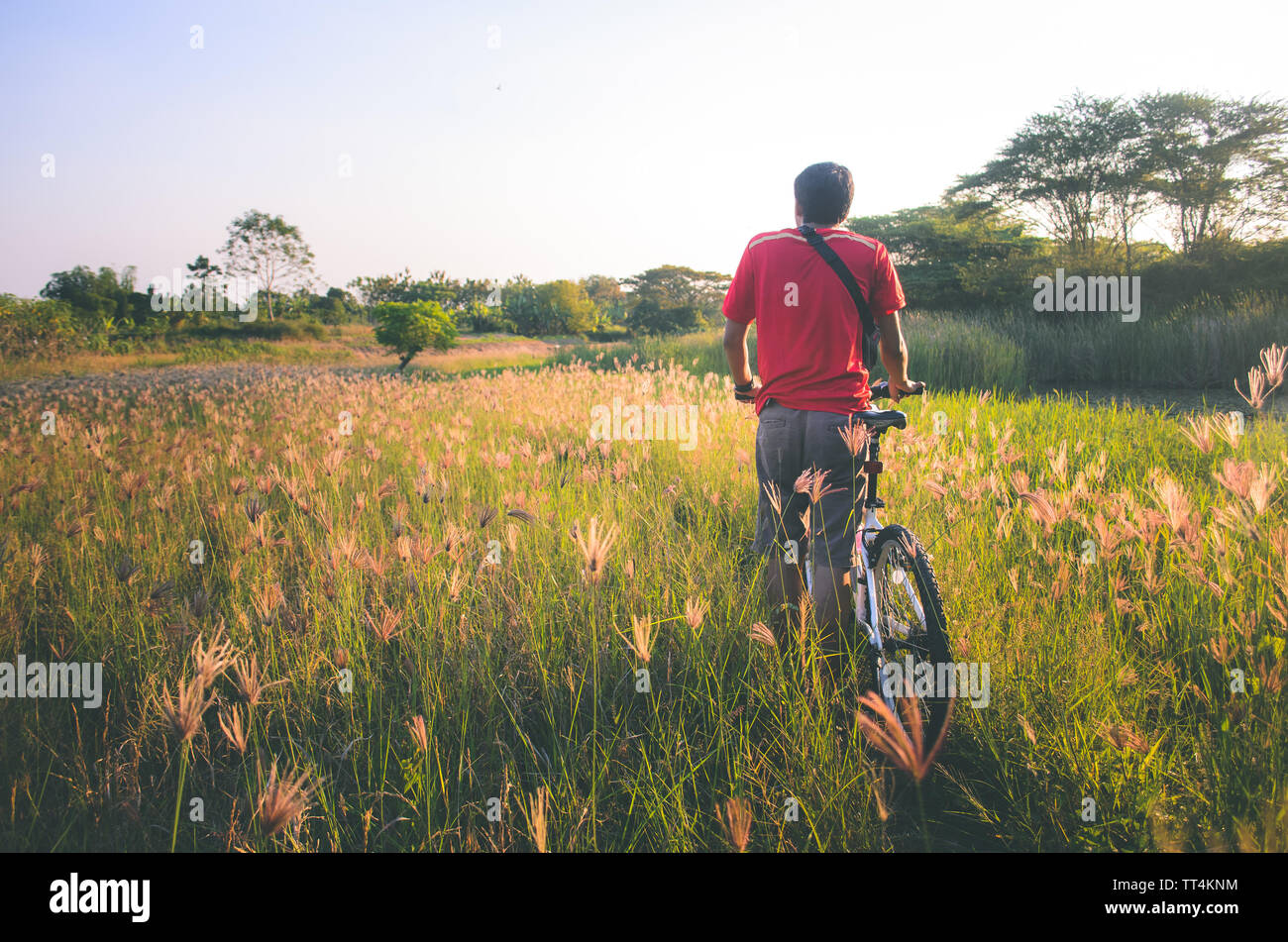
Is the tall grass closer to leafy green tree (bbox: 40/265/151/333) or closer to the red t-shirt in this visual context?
the red t-shirt

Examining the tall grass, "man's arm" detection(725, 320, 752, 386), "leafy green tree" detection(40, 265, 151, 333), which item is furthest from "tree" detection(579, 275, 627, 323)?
"man's arm" detection(725, 320, 752, 386)

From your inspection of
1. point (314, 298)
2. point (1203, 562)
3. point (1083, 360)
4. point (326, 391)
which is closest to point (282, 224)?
point (314, 298)

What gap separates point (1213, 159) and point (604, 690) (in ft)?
84.6

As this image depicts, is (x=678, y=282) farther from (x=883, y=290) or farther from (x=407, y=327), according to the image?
(x=883, y=290)

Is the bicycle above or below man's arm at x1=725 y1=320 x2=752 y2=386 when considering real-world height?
below

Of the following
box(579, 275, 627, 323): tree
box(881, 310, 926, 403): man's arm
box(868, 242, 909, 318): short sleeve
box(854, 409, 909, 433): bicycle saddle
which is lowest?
box(854, 409, 909, 433): bicycle saddle

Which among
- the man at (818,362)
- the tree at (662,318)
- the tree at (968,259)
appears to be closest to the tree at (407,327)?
the tree at (662,318)

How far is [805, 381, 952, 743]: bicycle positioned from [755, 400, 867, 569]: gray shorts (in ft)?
0.28

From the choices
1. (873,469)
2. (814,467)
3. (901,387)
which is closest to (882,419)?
→ (873,469)

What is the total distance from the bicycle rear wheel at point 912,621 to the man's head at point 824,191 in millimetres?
1410

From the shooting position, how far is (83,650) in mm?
2295

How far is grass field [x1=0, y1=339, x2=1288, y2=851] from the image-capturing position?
153cm

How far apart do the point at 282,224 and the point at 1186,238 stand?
178 ft
